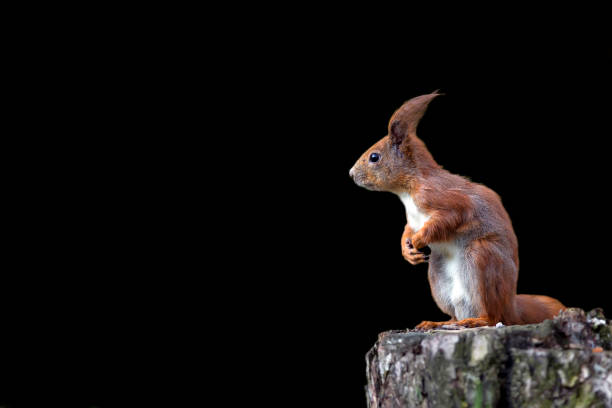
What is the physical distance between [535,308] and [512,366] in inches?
37.4

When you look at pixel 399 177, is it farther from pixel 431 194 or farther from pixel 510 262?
pixel 510 262

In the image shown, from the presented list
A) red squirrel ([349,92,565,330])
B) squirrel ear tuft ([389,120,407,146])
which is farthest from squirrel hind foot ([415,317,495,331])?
squirrel ear tuft ([389,120,407,146])

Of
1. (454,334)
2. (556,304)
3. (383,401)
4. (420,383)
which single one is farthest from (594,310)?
(556,304)

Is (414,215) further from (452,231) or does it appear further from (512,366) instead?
(512,366)

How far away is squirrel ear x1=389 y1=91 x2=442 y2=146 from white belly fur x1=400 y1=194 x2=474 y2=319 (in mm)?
257

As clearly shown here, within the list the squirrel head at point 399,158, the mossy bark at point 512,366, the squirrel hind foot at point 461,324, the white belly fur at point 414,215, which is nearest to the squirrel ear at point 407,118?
the squirrel head at point 399,158

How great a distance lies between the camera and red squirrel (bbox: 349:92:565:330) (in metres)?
2.40

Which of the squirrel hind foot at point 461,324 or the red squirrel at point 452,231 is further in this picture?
the red squirrel at point 452,231

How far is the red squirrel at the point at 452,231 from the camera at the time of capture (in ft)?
7.89

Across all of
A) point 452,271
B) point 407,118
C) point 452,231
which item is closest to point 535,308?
point 452,271

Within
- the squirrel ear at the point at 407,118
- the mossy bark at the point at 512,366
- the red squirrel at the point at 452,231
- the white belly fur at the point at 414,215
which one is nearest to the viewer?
the mossy bark at the point at 512,366

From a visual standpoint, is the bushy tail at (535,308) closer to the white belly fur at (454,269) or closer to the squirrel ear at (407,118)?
the white belly fur at (454,269)

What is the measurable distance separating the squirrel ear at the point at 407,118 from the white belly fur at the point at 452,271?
257 millimetres

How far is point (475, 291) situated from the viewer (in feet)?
7.88
